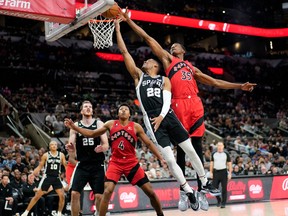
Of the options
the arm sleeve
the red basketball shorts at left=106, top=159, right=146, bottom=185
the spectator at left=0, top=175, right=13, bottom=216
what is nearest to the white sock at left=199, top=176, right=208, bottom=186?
the red basketball shorts at left=106, top=159, right=146, bottom=185

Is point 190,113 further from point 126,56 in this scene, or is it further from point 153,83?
point 126,56

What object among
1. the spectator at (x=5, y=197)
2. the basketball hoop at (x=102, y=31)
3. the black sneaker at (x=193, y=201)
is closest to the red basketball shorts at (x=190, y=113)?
the black sneaker at (x=193, y=201)

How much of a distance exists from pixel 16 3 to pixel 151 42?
3.07m

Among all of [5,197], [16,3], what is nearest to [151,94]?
[16,3]

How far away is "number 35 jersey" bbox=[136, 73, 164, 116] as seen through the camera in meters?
7.22

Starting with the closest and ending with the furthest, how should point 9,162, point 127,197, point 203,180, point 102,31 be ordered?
point 203,180 → point 102,31 → point 127,197 → point 9,162

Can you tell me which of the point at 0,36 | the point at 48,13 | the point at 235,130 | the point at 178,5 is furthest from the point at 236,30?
the point at 48,13

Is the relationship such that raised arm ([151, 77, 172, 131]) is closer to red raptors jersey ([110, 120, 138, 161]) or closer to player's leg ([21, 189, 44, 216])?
red raptors jersey ([110, 120, 138, 161])

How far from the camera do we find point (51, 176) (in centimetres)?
1254

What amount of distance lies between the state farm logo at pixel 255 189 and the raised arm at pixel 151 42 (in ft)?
34.4

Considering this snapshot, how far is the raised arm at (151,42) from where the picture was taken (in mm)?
7215

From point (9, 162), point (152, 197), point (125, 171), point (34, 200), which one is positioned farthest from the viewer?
point (9, 162)

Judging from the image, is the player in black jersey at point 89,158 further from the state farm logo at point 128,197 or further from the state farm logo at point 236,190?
the state farm logo at point 236,190

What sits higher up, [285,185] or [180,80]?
[180,80]
